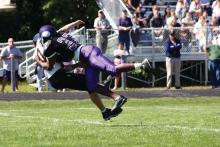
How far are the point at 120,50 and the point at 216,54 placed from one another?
135 inches

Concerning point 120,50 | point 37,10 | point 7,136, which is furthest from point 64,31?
point 37,10

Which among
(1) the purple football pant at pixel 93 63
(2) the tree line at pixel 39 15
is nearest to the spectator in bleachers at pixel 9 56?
(2) the tree line at pixel 39 15

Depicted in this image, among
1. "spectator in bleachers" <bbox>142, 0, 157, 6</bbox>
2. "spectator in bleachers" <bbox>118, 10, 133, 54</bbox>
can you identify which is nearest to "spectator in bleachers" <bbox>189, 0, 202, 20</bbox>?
"spectator in bleachers" <bbox>142, 0, 157, 6</bbox>

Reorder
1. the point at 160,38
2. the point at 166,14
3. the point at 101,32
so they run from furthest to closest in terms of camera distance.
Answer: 1. the point at 166,14
2. the point at 160,38
3. the point at 101,32

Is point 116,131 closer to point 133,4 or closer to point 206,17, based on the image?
point 206,17

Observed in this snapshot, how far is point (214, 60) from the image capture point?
2922cm

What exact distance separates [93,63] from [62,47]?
62 centimetres

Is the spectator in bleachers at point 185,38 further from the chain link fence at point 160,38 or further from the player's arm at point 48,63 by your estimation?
the player's arm at point 48,63

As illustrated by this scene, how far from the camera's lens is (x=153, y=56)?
31641mm

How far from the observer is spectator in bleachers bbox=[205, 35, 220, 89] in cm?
2905

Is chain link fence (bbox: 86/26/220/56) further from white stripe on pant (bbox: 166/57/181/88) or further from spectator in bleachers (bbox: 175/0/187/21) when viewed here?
white stripe on pant (bbox: 166/57/181/88)

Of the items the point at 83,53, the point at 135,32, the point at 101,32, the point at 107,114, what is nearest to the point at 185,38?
the point at 135,32

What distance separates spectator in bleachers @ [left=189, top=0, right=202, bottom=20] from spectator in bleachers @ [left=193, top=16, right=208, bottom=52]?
2.93 feet

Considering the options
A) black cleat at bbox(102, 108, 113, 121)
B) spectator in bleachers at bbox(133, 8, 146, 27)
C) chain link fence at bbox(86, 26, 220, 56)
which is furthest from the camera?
spectator in bleachers at bbox(133, 8, 146, 27)
